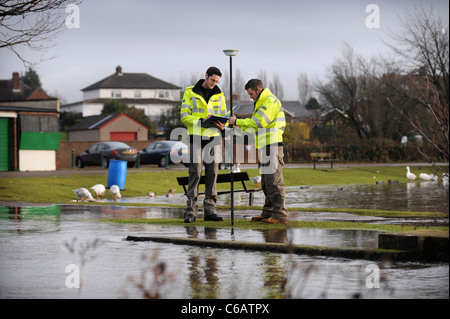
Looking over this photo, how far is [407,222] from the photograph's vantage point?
14.0m

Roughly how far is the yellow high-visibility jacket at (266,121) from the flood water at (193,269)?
163cm

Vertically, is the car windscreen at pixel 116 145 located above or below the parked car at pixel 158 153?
above

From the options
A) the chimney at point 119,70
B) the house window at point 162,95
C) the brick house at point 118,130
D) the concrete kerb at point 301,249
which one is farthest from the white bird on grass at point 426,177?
Result: the chimney at point 119,70

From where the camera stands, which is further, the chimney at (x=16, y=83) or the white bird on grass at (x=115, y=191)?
the chimney at (x=16, y=83)

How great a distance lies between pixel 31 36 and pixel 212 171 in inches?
304

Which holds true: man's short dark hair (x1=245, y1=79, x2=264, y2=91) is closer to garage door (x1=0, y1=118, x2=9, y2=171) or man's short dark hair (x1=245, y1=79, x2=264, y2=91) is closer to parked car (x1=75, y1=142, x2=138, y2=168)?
garage door (x1=0, y1=118, x2=9, y2=171)

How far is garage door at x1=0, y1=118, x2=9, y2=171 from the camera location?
38.4m

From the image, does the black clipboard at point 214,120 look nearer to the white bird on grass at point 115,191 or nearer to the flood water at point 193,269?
the flood water at point 193,269

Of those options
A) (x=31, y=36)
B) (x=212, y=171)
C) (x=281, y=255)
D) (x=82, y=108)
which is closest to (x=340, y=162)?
(x=31, y=36)

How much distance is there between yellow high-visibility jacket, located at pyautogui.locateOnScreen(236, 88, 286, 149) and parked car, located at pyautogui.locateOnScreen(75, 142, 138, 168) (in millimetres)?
30710

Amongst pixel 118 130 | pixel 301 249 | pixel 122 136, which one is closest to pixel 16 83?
pixel 118 130

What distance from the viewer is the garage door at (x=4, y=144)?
→ 38375 mm

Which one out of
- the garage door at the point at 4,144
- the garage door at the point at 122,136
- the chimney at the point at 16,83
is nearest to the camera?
the garage door at the point at 4,144
